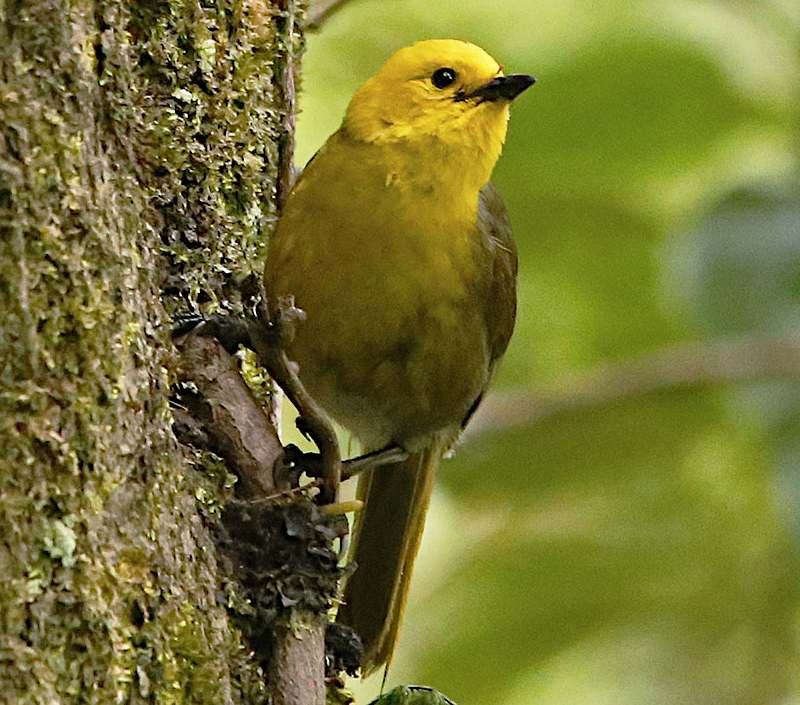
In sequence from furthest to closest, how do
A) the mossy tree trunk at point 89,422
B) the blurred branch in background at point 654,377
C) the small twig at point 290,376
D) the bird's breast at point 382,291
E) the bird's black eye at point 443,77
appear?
the blurred branch in background at point 654,377 < the bird's black eye at point 443,77 < the bird's breast at point 382,291 < the small twig at point 290,376 < the mossy tree trunk at point 89,422

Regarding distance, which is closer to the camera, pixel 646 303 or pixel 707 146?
pixel 707 146

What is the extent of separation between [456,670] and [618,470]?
2.75 feet

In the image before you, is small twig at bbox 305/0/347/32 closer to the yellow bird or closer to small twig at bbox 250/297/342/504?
the yellow bird

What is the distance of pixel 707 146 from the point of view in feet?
14.6

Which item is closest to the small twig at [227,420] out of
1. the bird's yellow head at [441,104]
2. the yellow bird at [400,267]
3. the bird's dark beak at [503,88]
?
the yellow bird at [400,267]

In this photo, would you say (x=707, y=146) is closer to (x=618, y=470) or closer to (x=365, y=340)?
(x=618, y=470)

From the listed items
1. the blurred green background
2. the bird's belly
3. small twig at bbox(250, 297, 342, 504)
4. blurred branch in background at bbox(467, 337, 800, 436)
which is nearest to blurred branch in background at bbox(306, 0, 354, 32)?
the bird's belly

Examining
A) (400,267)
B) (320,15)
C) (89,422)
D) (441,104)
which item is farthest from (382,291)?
(89,422)

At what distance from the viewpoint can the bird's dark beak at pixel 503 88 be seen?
3.28 m

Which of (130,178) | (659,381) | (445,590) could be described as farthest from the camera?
(445,590)

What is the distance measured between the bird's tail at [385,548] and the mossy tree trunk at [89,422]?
3.56 ft

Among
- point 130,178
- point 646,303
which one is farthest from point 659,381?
point 130,178

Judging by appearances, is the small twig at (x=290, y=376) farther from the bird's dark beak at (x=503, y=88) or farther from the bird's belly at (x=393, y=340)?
the bird's dark beak at (x=503, y=88)

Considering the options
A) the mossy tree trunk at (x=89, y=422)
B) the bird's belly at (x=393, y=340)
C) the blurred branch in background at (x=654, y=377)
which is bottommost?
the mossy tree trunk at (x=89, y=422)
